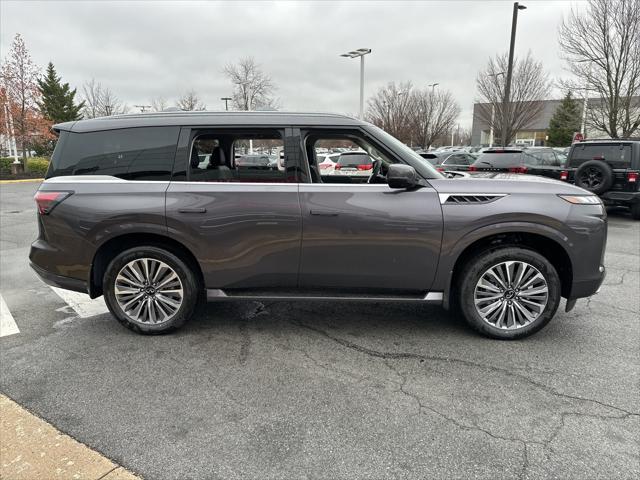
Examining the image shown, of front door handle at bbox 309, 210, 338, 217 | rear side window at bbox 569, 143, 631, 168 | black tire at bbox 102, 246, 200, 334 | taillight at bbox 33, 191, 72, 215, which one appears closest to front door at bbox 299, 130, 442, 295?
front door handle at bbox 309, 210, 338, 217

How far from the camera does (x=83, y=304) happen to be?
4777 millimetres

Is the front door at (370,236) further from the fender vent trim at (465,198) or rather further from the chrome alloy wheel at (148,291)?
the chrome alloy wheel at (148,291)

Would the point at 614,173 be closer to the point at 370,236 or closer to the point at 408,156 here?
the point at 408,156

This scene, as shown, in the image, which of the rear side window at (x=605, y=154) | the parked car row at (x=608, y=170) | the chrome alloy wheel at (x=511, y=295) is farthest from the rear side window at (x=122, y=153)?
the rear side window at (x=605, y=154)

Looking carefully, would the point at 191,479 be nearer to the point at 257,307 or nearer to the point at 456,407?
the point at 456,407

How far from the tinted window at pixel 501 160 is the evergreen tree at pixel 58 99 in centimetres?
3752

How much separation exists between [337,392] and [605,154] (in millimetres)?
9888

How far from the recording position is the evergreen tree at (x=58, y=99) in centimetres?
3847

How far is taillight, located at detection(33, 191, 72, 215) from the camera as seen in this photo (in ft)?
A: 12.2

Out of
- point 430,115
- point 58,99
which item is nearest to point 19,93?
point 58,99

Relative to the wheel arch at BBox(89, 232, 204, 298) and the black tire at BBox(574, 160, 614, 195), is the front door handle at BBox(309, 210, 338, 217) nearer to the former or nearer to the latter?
the wheel arch at BBox(89, 232, 204, 298)

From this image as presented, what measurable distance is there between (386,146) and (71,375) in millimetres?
3048

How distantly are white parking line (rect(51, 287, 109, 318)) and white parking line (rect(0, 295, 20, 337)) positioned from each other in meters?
0.54

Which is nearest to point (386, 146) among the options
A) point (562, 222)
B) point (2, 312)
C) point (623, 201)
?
point (562, 222)
